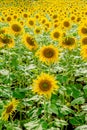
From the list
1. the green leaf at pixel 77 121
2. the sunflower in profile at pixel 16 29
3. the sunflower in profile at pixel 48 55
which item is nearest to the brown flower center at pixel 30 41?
the sunflower in profile at pixel 48 55

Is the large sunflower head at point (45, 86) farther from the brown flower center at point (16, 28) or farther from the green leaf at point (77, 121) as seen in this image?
the brown flower center at point (16, 28)

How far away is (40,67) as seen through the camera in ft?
14.6

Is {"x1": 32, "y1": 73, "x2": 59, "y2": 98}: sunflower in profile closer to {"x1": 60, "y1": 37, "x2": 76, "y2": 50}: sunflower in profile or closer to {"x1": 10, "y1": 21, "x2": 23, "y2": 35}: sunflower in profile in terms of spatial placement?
{"x1": 60, "y1": 37, "x2": 76, "y2": 50}: sunflower in profile

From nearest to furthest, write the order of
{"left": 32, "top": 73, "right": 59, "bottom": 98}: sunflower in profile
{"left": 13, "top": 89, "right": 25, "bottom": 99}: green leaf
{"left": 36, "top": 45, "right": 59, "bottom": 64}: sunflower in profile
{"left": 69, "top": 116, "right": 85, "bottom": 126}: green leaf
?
{"left": 32, "top": 73, "right": 59, "bottom": 98}: sunflower in profile, {"left": 69, "top": 116, "right": 85, "bottom": 126}: green leaf, {"left": 13, "top": 89, "right": 25, "bottom": 99}: green leaf, {"left": 36, "top": 45, "right": 59, "bottom": 64}: sunflower in profile

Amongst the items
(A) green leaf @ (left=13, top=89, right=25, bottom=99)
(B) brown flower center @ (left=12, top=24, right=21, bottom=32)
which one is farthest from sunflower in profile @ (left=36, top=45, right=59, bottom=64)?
(B) brown flower center @ (left=12, top=24, right=21, bottom=32)

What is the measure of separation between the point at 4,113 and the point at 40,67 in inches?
59.7

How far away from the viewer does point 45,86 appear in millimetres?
3146

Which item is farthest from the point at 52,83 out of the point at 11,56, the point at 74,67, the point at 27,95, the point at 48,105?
the point at 11,56

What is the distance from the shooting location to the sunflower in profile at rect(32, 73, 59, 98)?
3.11 meters

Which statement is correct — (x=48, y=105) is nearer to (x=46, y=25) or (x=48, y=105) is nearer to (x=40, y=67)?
(x=40, y=67)

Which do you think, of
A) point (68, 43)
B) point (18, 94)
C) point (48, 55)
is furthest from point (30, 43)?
point (18, 94)

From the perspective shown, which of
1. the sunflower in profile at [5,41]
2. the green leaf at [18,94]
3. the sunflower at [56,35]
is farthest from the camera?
the sunflower at [56,35]

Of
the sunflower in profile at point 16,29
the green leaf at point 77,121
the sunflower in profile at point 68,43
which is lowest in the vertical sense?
the green leaf at point 77,121

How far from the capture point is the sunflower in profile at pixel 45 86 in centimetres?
311
